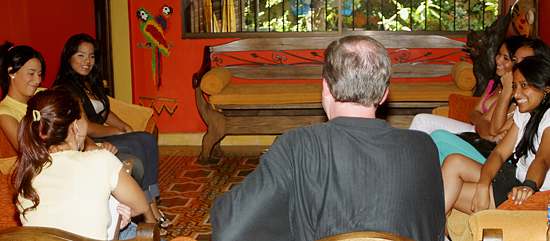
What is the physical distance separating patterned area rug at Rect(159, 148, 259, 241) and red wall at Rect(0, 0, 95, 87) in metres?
1.31

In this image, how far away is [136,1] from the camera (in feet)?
19.1

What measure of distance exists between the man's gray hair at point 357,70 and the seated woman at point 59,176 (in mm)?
797

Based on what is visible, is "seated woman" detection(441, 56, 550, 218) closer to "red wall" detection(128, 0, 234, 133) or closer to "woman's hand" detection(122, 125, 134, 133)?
"woman's hand" detection(122, 125, 134, 133)

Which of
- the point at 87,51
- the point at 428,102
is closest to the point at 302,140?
the point at 87,51

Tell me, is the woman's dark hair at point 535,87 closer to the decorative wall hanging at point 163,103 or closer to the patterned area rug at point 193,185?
the patterned area rug at point 193,185

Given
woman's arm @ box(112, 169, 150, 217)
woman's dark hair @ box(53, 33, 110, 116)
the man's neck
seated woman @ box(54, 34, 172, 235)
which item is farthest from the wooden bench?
the man's neck

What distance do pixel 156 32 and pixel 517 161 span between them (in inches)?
162

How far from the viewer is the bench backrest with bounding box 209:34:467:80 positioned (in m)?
5.77

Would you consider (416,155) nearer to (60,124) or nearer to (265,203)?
(265,203)

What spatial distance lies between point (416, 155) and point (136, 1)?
4908mm

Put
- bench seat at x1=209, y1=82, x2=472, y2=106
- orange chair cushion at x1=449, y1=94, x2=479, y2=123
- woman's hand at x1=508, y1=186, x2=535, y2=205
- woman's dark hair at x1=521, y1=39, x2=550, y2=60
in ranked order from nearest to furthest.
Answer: woman's hand at x1=508, y1=186, x2=535, y2=205 → woman's dark hair at x1=521, y1=39, x2=550, y2=60 → orange chair cushion at x1=449, y1=94, x2=479, y2=123 → bench seat at x1=209, y1=82, x2=472, y2=106

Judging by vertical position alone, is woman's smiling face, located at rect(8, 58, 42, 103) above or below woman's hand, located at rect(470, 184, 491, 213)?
above

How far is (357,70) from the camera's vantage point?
144 centimetres

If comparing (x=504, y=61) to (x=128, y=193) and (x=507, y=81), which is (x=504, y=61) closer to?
(x=507, y=81)
